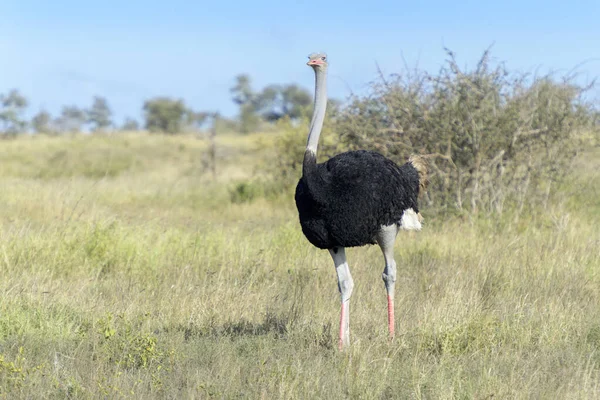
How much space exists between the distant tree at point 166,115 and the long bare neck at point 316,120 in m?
42.2

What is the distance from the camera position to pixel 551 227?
29.6 ft

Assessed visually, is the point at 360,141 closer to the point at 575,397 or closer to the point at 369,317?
the point at 369,317

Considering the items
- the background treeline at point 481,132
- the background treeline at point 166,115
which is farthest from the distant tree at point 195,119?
the background treeline at point 481,132

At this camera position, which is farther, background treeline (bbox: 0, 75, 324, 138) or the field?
background treeline (bbox: 0, 75, 324, 138)

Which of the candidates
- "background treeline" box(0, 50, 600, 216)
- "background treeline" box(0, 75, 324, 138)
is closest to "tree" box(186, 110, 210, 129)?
"background treeline" box(0, 75, 324, 138)

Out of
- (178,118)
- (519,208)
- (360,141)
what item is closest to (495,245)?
(519,208)

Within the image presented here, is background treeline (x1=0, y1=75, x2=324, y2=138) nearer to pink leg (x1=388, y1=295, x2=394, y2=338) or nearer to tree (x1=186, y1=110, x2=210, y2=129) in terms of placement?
tree (x1=186, y1=110, x2=210, y2=129)

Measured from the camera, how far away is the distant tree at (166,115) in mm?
47766

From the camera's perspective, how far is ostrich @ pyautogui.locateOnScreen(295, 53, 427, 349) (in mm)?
4691

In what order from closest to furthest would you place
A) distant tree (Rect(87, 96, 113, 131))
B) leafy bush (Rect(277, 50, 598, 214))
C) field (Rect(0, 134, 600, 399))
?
field (Rect(0, 134, 600, 399))
leafy bush (Rect(277, 50, 598, 214))
distant tree (Rect(87, 96, 113, 131))

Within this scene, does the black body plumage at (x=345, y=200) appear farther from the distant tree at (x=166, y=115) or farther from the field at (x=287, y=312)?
the distant tree at (x=166, y=115)

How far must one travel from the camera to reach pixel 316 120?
482cm

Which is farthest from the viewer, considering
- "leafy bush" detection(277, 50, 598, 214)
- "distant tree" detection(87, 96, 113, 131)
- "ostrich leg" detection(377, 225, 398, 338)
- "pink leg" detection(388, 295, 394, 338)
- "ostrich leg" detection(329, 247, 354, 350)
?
"distant tree" detection(87, 96, 113, 131)

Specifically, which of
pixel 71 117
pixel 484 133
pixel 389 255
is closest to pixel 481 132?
pixel 484 133
